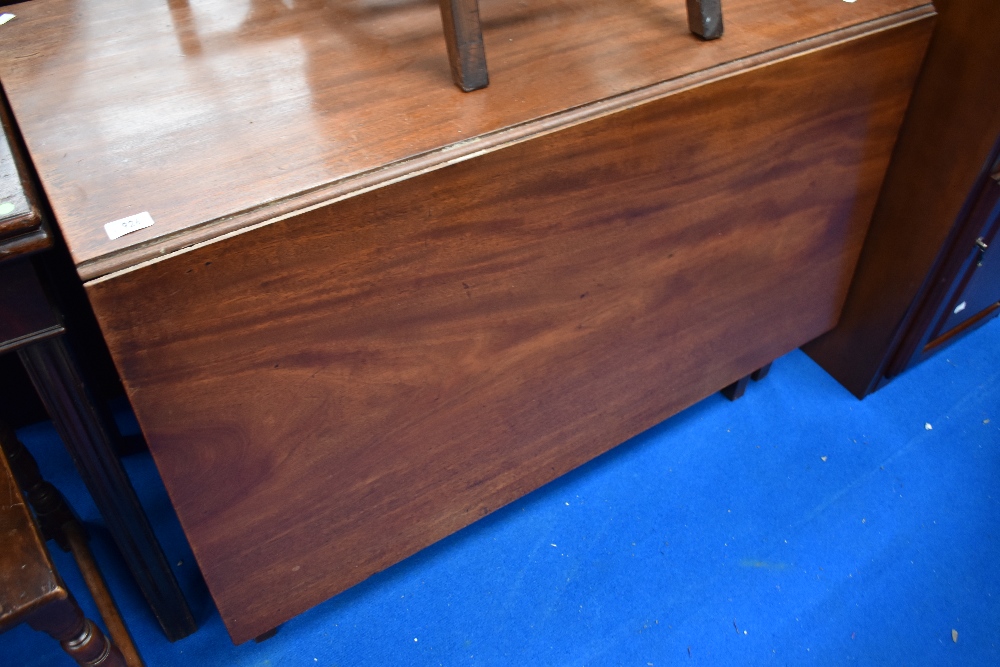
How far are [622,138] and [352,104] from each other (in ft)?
0.97

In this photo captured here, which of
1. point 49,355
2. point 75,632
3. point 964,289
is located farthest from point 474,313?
point 964,289

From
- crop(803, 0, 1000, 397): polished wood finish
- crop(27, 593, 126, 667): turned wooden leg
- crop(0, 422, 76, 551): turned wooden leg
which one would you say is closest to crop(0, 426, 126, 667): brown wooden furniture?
crop(27, 593, 126, 667): turned wooden leg

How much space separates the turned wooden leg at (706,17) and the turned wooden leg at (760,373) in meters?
0.72

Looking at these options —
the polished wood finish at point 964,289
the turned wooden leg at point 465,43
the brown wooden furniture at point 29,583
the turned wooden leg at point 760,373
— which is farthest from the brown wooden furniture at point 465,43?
the turned wooden leg at point 760,373

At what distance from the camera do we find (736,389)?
1.41 metres

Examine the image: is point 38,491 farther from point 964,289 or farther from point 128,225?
point 964,289

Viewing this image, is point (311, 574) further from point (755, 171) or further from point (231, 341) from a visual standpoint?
point (755, 171)

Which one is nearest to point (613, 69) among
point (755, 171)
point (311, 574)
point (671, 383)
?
point (755, 171)

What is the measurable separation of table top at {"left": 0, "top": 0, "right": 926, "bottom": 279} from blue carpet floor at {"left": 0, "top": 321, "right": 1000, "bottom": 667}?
2.31 feet

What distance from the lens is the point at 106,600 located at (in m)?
1.05

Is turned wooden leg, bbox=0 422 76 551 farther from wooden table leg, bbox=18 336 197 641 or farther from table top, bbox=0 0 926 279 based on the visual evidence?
table top, bbox=0 0 926 279

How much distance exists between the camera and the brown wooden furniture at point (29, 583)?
27.8 inches

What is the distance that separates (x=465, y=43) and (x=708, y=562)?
33.7 inches

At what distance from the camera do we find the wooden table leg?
754 millimetres
